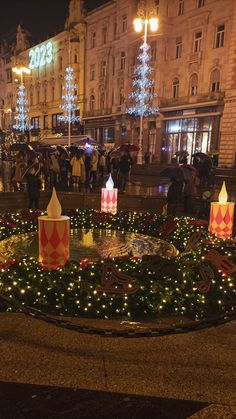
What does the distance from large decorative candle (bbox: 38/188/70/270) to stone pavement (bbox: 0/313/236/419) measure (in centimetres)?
137

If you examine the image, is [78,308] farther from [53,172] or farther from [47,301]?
[53,172]

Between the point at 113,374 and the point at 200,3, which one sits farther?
the point at 200,3

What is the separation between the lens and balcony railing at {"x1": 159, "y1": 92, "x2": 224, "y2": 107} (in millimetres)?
29469

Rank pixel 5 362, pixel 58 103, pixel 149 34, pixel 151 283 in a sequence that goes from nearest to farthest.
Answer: pixel 5 362 → pixel 151 283 → pixel 149 34 → pixel 58 103

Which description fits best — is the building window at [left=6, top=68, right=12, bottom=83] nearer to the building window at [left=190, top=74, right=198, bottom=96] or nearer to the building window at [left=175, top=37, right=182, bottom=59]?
the building window at [left=175, top=37, right=182, bottom=59]

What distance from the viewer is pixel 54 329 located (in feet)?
11.8

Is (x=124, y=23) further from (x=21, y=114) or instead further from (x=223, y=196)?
(x=223, y=196)

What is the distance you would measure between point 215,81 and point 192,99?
251 cm

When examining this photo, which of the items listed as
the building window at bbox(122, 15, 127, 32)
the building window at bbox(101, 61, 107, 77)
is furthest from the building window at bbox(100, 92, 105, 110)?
the building window at bbox(122, 15, 127, 32)

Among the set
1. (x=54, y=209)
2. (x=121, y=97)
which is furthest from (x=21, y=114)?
(x=54, y=209)

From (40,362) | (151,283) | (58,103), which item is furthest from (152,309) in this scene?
(58,103)

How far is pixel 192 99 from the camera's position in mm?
32094

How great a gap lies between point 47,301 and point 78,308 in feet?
1.20

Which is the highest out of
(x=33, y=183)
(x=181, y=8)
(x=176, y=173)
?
(x=181, y=8)
